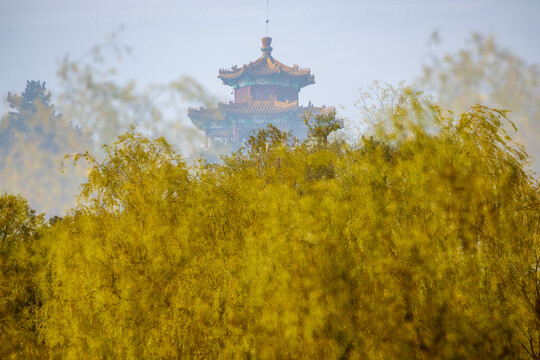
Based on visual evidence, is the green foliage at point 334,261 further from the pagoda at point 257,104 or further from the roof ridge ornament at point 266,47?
the roof ridge ornament at point 266,47

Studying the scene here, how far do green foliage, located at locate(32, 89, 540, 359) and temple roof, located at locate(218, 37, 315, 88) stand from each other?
2705 cm

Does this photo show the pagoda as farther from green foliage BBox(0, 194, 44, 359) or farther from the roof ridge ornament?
green foliage BBox(0, 194, 44, 359)

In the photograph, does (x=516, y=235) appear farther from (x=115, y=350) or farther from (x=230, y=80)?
(x=230, y=80)

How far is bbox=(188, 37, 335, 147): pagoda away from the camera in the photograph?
32.6 m

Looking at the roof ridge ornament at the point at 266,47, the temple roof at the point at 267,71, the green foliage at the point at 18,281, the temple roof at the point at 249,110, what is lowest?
the green foliage at the point at 18,281

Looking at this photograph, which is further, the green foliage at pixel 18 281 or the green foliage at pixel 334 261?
the green foliage at pixel 18 281

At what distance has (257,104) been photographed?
33094 millimetres

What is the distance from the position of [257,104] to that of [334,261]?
27994 mm

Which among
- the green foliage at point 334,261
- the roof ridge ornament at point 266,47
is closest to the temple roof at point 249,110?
the roof ridge ornament at point 266,47

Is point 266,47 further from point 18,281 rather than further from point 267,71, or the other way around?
point 18,281

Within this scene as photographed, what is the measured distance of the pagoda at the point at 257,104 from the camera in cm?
3262

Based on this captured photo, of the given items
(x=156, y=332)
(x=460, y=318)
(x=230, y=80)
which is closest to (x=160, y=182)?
(x=156, y=332)

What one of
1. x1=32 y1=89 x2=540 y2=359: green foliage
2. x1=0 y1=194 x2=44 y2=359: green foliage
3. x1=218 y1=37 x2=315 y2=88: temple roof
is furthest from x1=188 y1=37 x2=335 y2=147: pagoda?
x1=32 y1=89 x2=540 y2=359: green foliage

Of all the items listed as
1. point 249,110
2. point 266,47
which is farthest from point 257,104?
point 266,47
